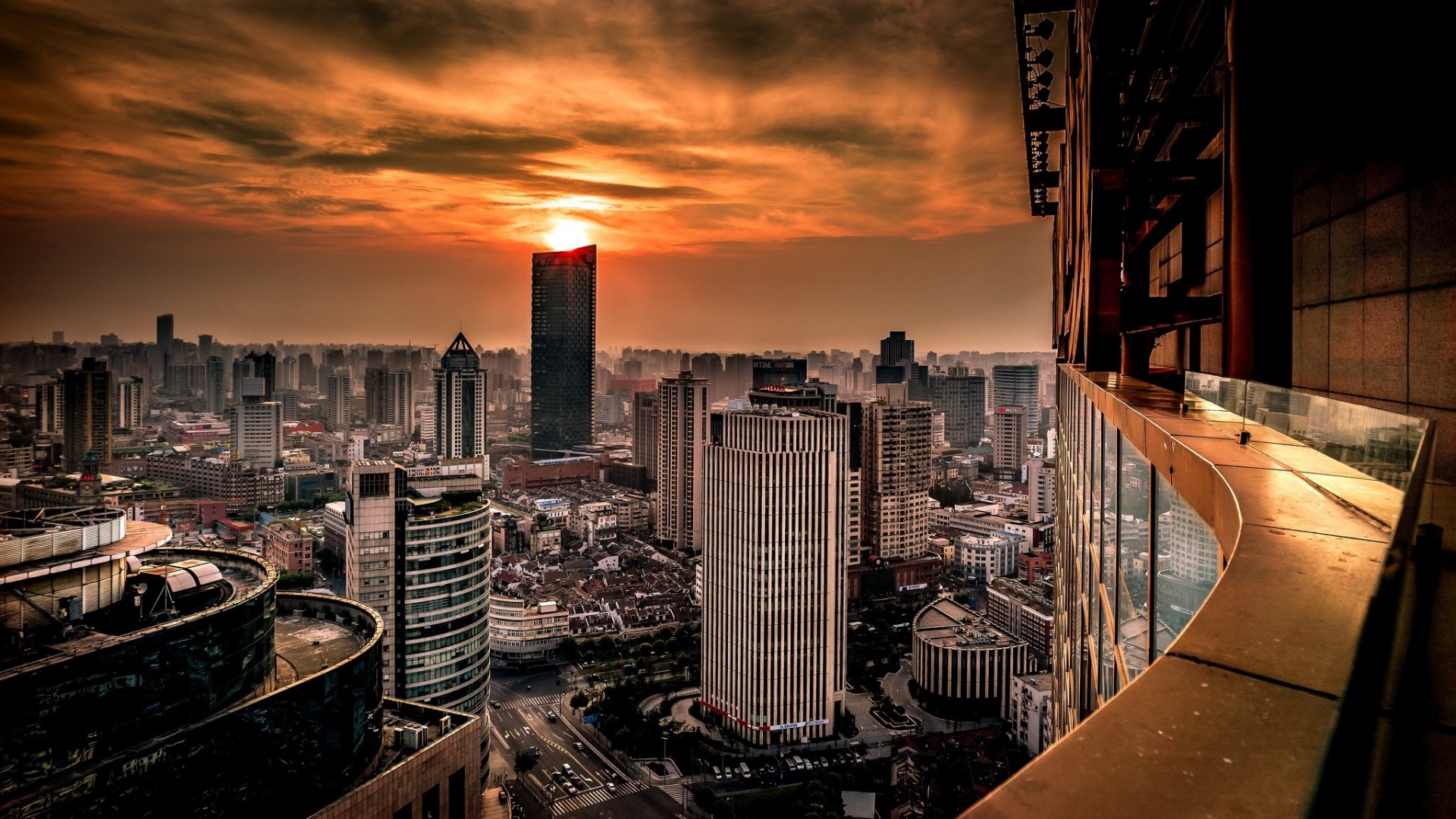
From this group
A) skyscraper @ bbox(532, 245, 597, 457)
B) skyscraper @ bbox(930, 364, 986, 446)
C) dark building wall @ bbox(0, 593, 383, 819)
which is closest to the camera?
dark building wall @ bbox(0, 593, 383, 819)

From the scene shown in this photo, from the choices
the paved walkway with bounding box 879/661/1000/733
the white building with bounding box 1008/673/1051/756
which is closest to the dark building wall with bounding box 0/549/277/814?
the white building with bounding box 1008/673/1051/756

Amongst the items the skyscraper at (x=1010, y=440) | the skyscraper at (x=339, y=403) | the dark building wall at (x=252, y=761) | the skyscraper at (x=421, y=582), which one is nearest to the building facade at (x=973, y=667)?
the skyscraper at (x=421, y=582)

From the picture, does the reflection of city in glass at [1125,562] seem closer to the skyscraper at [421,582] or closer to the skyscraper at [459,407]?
the skyscraper at [421,582]

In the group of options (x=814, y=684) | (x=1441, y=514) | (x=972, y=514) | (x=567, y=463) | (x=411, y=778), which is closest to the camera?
(x=1441, y=514)

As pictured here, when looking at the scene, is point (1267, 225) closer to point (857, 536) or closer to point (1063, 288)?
point (1063, 288)

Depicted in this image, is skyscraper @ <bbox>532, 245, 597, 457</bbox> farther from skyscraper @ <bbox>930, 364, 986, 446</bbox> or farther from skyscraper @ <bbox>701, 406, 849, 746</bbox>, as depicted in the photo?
skyscraper @ <bbox>701, 406, 849, 746</bbox>

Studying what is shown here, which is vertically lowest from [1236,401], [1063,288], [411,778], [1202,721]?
[411,778]

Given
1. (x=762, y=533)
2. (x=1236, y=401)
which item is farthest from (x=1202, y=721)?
(x=762, y=533)
